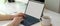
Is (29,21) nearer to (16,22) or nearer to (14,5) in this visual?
(16,22)

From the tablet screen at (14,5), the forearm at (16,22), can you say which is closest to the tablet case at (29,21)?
the forearm at (16,22)

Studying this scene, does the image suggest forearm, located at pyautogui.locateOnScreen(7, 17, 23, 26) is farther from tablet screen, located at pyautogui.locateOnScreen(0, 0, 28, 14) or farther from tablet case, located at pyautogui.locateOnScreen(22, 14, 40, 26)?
tablet screen, located at pyautogui.locateOnScreen(0, 0, 28, 14)

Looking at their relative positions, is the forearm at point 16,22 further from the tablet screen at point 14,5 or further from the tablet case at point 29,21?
the tablet screen at point 14,5

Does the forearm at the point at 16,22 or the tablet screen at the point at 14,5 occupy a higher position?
the tablet screen at the point at 14,5

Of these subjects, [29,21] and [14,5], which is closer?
[29,21]

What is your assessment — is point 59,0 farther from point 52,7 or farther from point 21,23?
point 21,23

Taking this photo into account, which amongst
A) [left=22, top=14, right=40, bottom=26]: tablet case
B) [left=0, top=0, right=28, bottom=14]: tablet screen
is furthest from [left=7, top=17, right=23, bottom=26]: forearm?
[left=0, top=0, right=28, bottom=14]: tablet screen

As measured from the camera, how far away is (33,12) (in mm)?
990

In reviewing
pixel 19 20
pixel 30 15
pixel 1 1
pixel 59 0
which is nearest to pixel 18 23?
pixel 19 20

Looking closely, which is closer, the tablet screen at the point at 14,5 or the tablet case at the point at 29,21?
the tablet case at the point at 29,21

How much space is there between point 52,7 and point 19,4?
0.41 meters

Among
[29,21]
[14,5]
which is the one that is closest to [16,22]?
[29,21]

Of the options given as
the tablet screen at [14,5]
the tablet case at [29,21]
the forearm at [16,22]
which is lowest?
the tablet case at [29,21]

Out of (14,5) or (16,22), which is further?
(14,5)
